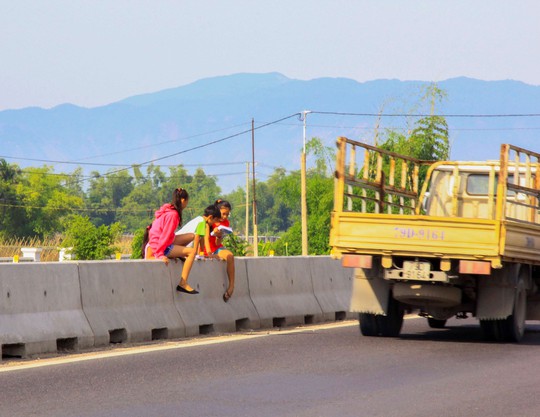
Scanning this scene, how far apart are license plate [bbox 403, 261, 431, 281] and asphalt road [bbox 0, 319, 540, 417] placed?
0.81 metres

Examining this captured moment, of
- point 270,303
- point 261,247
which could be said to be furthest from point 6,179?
point 270,303

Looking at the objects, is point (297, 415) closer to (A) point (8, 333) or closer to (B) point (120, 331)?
(A) point (8, 333)

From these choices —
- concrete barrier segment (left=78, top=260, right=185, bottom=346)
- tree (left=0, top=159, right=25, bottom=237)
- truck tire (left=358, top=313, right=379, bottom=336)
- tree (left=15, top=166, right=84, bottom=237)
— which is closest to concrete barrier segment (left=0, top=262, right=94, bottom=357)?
concrete barrier segment (left=78, top=260, right=185, bottom=346)

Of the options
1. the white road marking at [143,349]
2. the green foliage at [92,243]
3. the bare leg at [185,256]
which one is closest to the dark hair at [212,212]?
the bare leg at [185,256]

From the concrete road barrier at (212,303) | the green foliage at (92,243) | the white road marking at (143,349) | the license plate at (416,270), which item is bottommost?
the green foliage at (92,243)

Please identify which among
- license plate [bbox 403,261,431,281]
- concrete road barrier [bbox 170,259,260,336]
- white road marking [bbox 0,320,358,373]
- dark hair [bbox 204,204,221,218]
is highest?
dark hair [bbox 204,204,221,218]

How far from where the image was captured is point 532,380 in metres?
12.1

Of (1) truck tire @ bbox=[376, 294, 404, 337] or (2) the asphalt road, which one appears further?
(1) truck tire @ bbox=[376, 294, 404, 337]

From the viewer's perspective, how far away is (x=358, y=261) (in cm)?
1581

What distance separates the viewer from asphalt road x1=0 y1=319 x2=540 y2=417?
9867 millimetres

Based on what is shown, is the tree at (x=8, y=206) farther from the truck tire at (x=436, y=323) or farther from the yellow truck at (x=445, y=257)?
the yellow truck at (x=445, y=257)

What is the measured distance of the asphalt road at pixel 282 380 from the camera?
9867mm

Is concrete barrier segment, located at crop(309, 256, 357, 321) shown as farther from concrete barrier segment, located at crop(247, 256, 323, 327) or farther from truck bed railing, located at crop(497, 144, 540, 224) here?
truck bed railing, located at crop(497, 144, 540, 224)

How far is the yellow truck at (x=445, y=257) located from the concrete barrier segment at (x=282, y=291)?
6.14 feet
